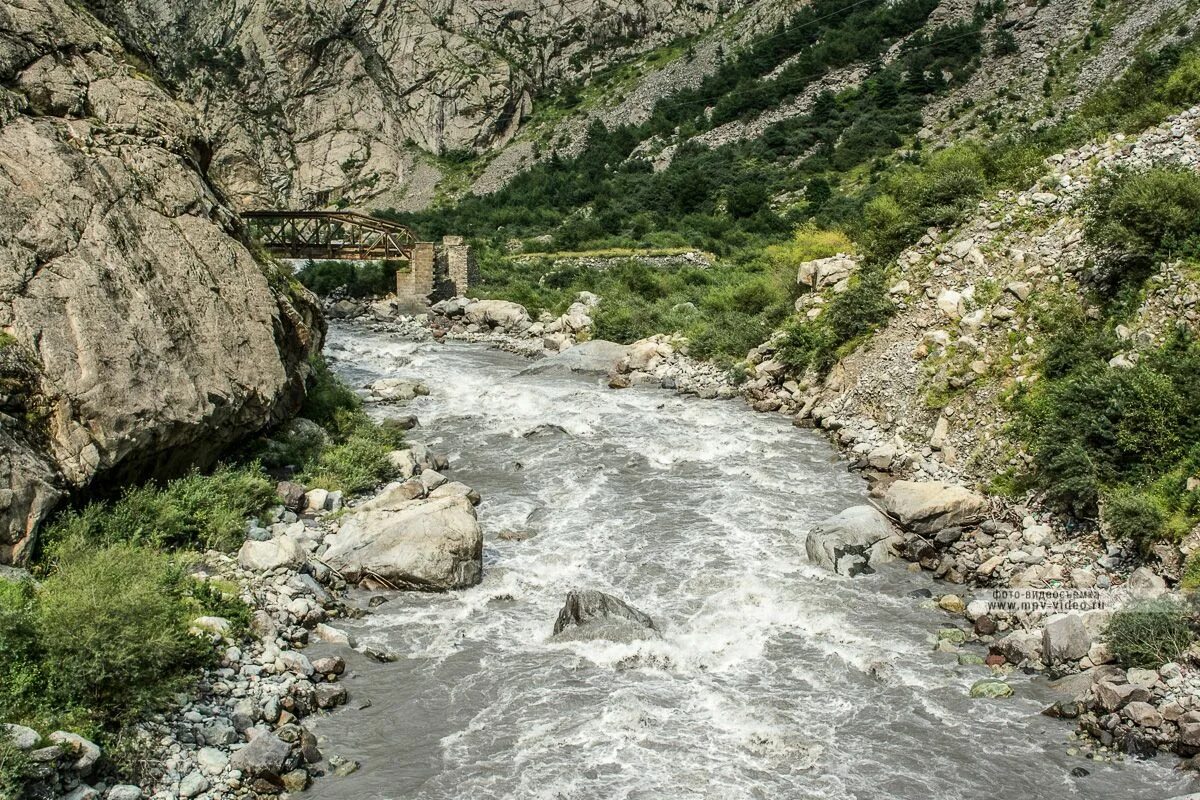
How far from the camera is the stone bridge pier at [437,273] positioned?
4572 centimetres

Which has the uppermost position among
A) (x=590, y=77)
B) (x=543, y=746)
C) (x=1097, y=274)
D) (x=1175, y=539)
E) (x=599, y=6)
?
(x=599, y=6)

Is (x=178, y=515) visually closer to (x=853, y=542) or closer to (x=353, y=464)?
(x=353, y=464)

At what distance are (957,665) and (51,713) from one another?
1074 centimetres

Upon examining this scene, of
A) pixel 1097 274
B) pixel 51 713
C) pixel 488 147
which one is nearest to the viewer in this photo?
pixel 51 713

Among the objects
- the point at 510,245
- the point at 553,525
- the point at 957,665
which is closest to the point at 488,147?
the point at 510,245

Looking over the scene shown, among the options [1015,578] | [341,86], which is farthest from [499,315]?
[341,86]

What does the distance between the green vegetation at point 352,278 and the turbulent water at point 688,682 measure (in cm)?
3262

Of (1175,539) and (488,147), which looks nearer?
(1175,539)

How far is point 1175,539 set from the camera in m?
12.6

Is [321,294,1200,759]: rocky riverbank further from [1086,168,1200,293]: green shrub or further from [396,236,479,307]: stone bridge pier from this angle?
[396,236,479,307]: stone bridge pier

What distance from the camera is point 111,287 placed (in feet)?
50.9

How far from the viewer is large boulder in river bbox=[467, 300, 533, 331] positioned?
40.8 metres

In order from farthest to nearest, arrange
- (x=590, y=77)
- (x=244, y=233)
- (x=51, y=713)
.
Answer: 1. (x=590, y=77)
2. (x=244, y=233)
3. (x=51, y=713)

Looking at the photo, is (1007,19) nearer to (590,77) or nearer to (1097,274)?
(590,77)
